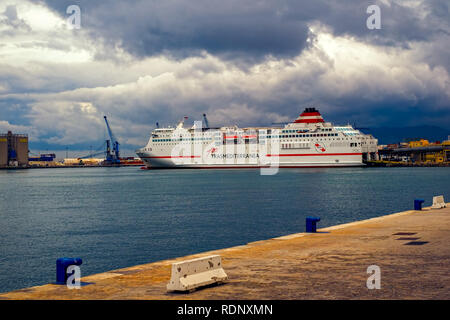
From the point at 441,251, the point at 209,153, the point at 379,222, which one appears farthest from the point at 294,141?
the point at 441,251

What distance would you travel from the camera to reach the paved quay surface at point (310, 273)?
781cm

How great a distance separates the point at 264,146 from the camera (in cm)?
10644

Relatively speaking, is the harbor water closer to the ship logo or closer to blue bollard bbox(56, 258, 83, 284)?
blue bollard bbox(56, 258, 83, 284)

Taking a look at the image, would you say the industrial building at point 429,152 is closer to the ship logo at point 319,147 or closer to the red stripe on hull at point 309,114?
the red stripe on hull at point 309,114

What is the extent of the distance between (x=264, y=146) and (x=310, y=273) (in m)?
97.4

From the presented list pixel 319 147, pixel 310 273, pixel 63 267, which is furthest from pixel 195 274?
pixel 319 147

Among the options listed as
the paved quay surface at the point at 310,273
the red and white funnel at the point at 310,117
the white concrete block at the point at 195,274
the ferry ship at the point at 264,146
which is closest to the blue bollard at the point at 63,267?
the paved quay surface at the point at 310,273

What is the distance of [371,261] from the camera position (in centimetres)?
1068

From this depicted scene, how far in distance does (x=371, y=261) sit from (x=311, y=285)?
2.89m

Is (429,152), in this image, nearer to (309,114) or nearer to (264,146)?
(309,114)

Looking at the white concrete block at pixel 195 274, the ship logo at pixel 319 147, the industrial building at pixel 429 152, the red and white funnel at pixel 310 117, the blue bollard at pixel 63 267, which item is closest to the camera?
the white concrete block at pixel 195 274

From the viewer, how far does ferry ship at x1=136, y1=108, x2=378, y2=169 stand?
99.8 m

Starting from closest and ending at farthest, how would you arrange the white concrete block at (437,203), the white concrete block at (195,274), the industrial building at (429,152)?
the white concrete block at (195,274) → the white concrete block at (437,203) → the industrial building at (429,152)
